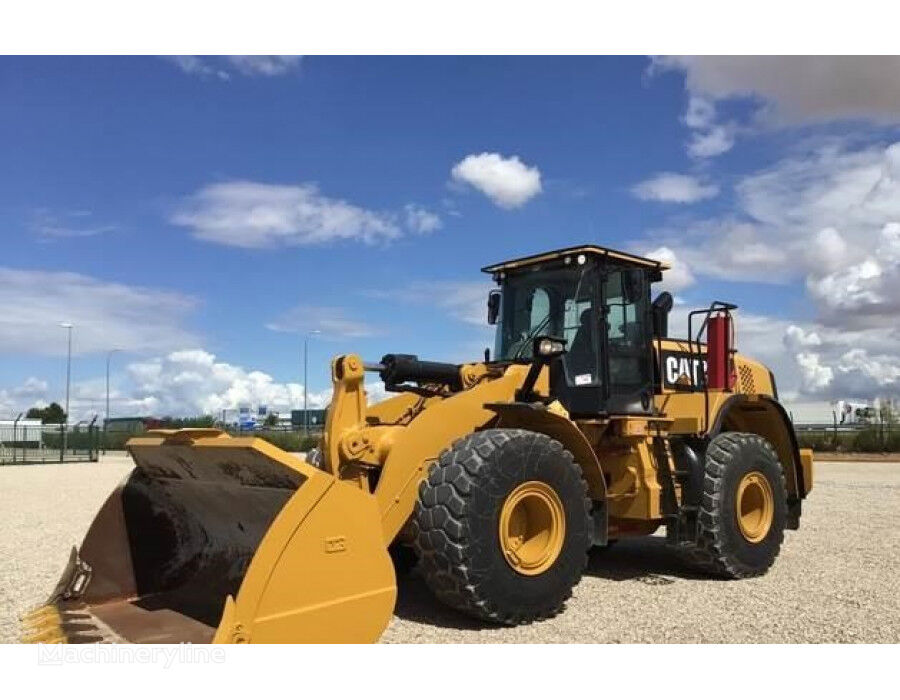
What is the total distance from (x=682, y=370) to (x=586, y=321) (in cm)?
173

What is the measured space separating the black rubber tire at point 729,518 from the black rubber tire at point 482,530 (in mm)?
→ 2313

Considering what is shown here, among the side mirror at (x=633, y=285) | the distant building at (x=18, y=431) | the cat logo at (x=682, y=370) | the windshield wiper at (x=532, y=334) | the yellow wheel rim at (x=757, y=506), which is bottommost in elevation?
the yellow wheel rim at (x=757, y=506)

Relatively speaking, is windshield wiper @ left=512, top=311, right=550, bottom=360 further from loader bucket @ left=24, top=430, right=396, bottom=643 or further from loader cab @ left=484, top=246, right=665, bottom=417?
loader bucket @ left=24, top=430, right=396, bottom=643

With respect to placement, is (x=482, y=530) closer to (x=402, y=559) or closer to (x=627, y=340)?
(x=402, y=559)

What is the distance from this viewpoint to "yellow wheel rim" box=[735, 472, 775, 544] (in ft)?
27.5

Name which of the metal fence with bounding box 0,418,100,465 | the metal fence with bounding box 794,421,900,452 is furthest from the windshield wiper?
the metal fence with bounding box 0,418,100,465

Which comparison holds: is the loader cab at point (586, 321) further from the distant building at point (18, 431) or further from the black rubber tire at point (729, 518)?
the distant building at point (18, 431)

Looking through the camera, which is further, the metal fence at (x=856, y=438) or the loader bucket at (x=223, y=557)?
the metal fence at (x=856, y=438)

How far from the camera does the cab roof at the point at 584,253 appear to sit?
771 centimetres

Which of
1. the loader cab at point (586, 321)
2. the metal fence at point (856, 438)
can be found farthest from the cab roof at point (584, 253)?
the metal fence at point (856, 438)

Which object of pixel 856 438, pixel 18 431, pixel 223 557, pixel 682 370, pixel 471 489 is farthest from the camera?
pixel 856 438

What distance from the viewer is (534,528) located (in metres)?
6.19

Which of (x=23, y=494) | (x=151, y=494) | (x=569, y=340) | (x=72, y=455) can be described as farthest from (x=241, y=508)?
(x=72, y=455)

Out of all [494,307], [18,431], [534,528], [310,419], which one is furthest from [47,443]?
[534,528]
